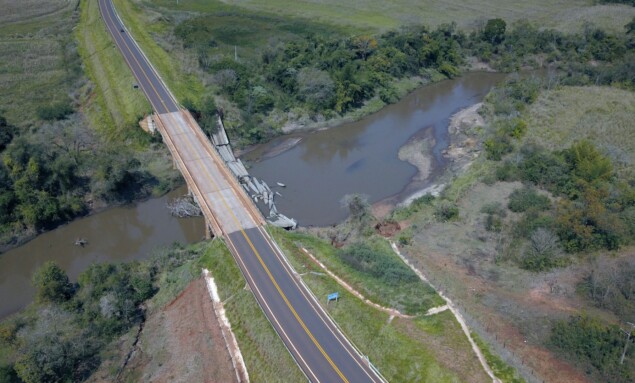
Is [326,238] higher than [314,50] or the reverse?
the reverse

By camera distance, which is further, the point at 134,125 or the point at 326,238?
the point at 134,125

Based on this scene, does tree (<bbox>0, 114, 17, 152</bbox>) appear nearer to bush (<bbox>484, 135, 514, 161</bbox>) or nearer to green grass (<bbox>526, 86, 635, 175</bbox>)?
bush (<bbox>484, 135, 514, 161</bbox>)

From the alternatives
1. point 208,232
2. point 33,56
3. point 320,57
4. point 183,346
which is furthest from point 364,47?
point 183,346

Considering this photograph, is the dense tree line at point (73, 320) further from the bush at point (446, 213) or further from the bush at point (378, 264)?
the bush at point (446, 213)

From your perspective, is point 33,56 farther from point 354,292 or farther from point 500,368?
point 500,368

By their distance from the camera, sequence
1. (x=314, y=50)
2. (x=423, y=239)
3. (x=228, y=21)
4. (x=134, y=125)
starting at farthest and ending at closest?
(x=228, y=21), (x=314, y=50), (x=134, y=125), (x=423, y=239)

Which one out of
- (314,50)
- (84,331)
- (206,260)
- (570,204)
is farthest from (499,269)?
(314,50)

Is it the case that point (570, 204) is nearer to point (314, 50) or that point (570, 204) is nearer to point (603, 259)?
point (603, 259)
